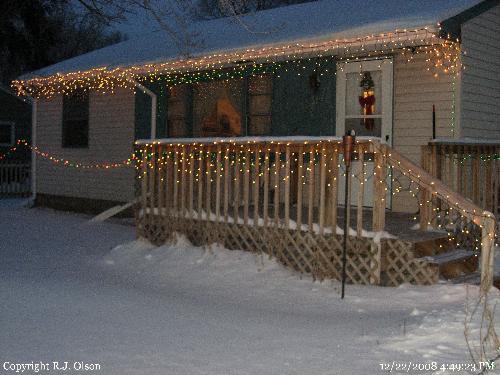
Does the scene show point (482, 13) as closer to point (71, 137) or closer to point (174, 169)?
point (174, 169)

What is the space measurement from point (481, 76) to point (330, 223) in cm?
440

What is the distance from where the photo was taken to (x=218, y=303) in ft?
23.4

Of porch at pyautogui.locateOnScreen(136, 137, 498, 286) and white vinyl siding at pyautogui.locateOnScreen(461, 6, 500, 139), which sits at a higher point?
white vinyl siding at pyautogui.locateOnScreen(461, 6, 500, 139)

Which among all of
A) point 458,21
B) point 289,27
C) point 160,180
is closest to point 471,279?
point 458,21

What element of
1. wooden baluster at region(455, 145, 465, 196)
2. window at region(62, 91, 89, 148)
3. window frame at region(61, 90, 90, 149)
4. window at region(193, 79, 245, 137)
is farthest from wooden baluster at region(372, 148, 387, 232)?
window at region(62, 91, 89, 148)

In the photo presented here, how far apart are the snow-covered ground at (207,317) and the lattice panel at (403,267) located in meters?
0.22

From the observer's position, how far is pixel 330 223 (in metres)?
8.42

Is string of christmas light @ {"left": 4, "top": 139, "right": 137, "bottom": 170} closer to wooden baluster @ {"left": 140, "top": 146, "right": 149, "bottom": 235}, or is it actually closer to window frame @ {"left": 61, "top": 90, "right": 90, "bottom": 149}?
window frame @ {"left": 61, "top": 90, "right": 90, "bottom": 149}

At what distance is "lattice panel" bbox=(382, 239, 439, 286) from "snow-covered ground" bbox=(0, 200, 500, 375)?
0.71ft

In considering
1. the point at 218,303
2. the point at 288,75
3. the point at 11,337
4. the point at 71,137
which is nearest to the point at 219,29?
the point at 288,75

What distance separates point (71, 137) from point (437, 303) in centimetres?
1230

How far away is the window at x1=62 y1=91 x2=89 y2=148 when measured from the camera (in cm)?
1662

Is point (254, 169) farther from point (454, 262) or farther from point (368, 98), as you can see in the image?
point (368, 98)

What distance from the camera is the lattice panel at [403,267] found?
299 inches
